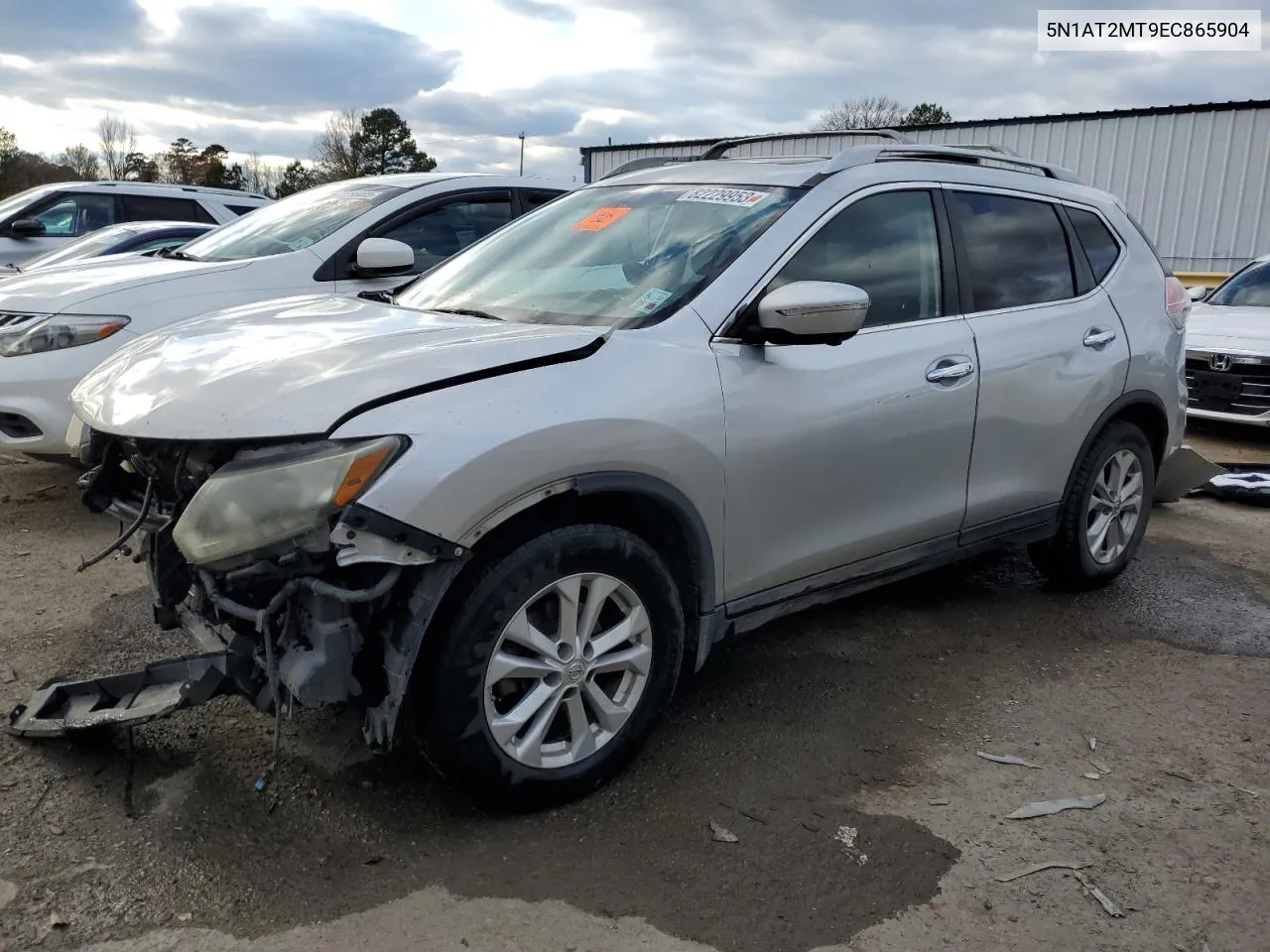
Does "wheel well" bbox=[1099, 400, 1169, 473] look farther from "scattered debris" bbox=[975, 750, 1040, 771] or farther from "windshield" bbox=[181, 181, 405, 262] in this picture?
"windshield" bbox=[181, 181, 405, 262]

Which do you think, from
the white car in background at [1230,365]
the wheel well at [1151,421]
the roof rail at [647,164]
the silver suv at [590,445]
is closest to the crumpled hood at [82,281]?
the silver suv at [590,445]

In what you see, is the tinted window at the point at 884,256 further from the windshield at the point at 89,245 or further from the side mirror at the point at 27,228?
the side mirror at the point at 27,228

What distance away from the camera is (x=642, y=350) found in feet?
9.46

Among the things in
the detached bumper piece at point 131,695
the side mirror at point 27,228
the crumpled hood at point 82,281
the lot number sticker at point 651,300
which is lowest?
the detached bumper piece at point 131,695

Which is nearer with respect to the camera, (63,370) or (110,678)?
(110,678)

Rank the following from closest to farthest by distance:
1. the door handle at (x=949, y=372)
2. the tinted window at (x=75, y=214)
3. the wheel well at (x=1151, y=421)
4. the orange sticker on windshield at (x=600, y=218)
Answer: the door handle at (x=949, y=372)
the orange sticker on windshield at (x=600, y=218)
the wheel well at (x=1151, y=421)
the tinted window at (x=75, y=214)

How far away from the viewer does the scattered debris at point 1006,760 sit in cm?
322

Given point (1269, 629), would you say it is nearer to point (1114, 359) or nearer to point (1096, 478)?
point (1096, 478)

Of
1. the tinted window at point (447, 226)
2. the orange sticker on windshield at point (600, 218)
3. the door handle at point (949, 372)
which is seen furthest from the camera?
the tinted window at point (447, 226)

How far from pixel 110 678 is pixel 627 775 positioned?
1.51 meters

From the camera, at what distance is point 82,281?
210 inches

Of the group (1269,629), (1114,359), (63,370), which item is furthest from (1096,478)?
(63,370)

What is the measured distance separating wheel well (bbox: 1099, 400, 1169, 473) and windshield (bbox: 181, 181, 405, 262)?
4094 millimetres

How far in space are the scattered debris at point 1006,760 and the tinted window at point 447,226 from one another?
402 cm
